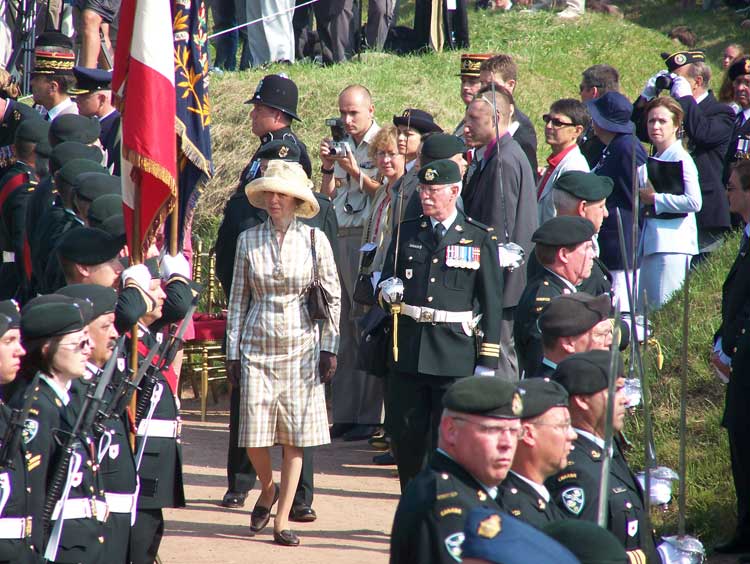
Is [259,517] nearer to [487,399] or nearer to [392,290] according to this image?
[392,290]

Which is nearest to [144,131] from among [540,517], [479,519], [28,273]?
[28,273]

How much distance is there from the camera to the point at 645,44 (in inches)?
724

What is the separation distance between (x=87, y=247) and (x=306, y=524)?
112 inches

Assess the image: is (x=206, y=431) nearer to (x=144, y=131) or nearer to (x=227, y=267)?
(x=227, y=267)

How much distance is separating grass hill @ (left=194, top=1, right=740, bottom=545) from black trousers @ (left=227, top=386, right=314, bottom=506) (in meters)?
2.15

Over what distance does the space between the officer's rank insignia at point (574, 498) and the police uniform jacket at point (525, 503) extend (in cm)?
20

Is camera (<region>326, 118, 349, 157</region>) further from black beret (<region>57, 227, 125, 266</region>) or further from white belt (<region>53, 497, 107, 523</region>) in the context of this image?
white belt (<region>53, 497, 107, 523</region>)

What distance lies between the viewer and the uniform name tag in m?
7.27

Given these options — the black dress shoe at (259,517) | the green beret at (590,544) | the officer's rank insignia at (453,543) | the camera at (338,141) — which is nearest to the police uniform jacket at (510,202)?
the camera at (338,141)

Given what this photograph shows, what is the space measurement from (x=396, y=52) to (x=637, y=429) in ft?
32.9

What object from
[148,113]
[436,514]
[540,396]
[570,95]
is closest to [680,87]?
[570,95]

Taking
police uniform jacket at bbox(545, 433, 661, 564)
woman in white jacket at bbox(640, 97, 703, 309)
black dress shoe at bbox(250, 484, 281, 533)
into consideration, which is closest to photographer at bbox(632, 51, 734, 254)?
woman in white jacket at bbox(640, 97, 703, 309)

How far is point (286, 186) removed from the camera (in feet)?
24.3

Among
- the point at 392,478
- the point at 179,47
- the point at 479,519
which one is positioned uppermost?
the point at 179,47
